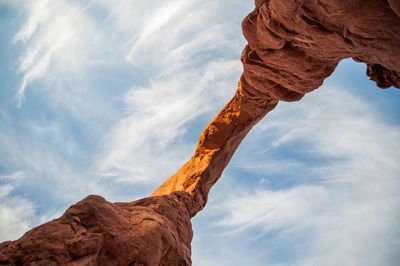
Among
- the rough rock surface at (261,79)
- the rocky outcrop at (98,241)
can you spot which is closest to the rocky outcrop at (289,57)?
the rough rock surface at (261,79)

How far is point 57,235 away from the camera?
5.94 meters

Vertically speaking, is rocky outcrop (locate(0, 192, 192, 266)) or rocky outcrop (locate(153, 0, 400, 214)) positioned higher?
rocky outcrop (locate(153, 0, 400, 214))

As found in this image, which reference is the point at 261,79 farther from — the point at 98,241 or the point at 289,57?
the point at 98,241

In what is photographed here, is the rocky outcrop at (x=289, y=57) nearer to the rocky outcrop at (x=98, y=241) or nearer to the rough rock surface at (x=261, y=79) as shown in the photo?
the rough rock surface at (x=261, y=79)

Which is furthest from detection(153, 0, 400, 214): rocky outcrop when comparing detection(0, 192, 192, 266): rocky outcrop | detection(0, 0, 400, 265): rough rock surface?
detection(0, 192, 192, 266): rocky outcrop

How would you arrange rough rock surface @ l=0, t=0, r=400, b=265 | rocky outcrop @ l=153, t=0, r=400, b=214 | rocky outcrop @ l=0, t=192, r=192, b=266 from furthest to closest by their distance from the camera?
1. rocky outcrop @ l=153, t=0, r=400, b=214
2. rough rock surface @ l=0, t=0, r=400, b=265
3. rocky outcrop @ l=0, t=192, r=192, b=266

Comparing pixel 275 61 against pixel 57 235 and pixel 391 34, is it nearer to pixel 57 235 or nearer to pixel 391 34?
pixel 391 34

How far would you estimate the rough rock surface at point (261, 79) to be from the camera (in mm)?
5984

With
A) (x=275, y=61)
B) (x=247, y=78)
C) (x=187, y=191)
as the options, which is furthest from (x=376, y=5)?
(x=187, y=191)

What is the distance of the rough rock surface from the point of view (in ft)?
19.6

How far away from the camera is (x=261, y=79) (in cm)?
1255

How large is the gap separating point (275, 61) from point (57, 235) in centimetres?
834

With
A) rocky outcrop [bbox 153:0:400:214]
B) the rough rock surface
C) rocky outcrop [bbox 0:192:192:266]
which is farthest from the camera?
rocky outcrop [bbox 153:0:400:214]

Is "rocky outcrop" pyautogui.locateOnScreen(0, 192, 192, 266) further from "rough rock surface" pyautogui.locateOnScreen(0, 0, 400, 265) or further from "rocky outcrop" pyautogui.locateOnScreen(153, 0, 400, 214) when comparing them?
"rocky outcrop" pyautogui.locateOnScreen(153, 0, 400, 214)
